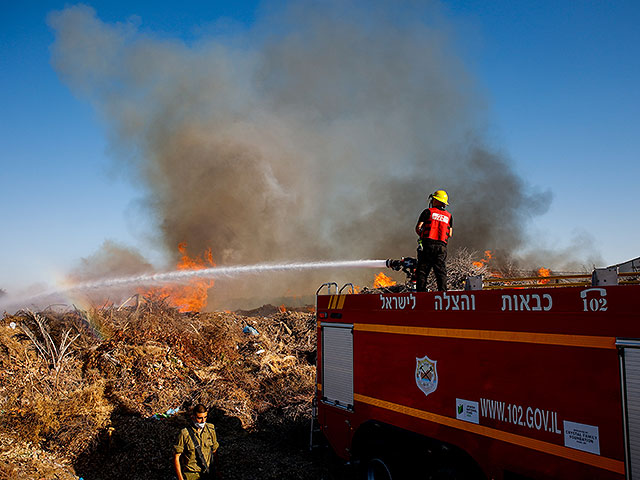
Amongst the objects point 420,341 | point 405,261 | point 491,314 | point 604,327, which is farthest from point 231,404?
point 604,327

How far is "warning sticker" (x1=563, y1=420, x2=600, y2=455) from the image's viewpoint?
3.44m

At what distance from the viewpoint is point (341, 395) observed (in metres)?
6.15

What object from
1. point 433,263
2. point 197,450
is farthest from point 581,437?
point 197,450

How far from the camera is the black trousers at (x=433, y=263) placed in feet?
21.0

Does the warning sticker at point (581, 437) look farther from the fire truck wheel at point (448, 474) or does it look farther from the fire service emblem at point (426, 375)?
the fire service emblem at point (426, 375)

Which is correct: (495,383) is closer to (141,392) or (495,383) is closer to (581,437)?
(581,437)

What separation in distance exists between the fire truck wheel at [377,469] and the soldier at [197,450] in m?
1.97

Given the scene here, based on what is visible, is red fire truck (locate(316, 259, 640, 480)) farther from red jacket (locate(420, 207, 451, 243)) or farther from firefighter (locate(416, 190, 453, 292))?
red jacket (locate(420, 207, 451, 243))

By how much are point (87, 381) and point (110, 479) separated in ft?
11.7

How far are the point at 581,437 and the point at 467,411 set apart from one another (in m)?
1.05

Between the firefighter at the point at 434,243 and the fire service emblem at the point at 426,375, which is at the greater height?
the firefighter at the point at 434,243

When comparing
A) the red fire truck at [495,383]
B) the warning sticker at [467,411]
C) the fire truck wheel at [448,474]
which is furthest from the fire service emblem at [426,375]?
the fire truck wheel at [448,474]

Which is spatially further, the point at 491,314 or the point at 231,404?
the point at 231,404

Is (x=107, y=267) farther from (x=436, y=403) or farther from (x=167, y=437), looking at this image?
(x=436, y=403)
